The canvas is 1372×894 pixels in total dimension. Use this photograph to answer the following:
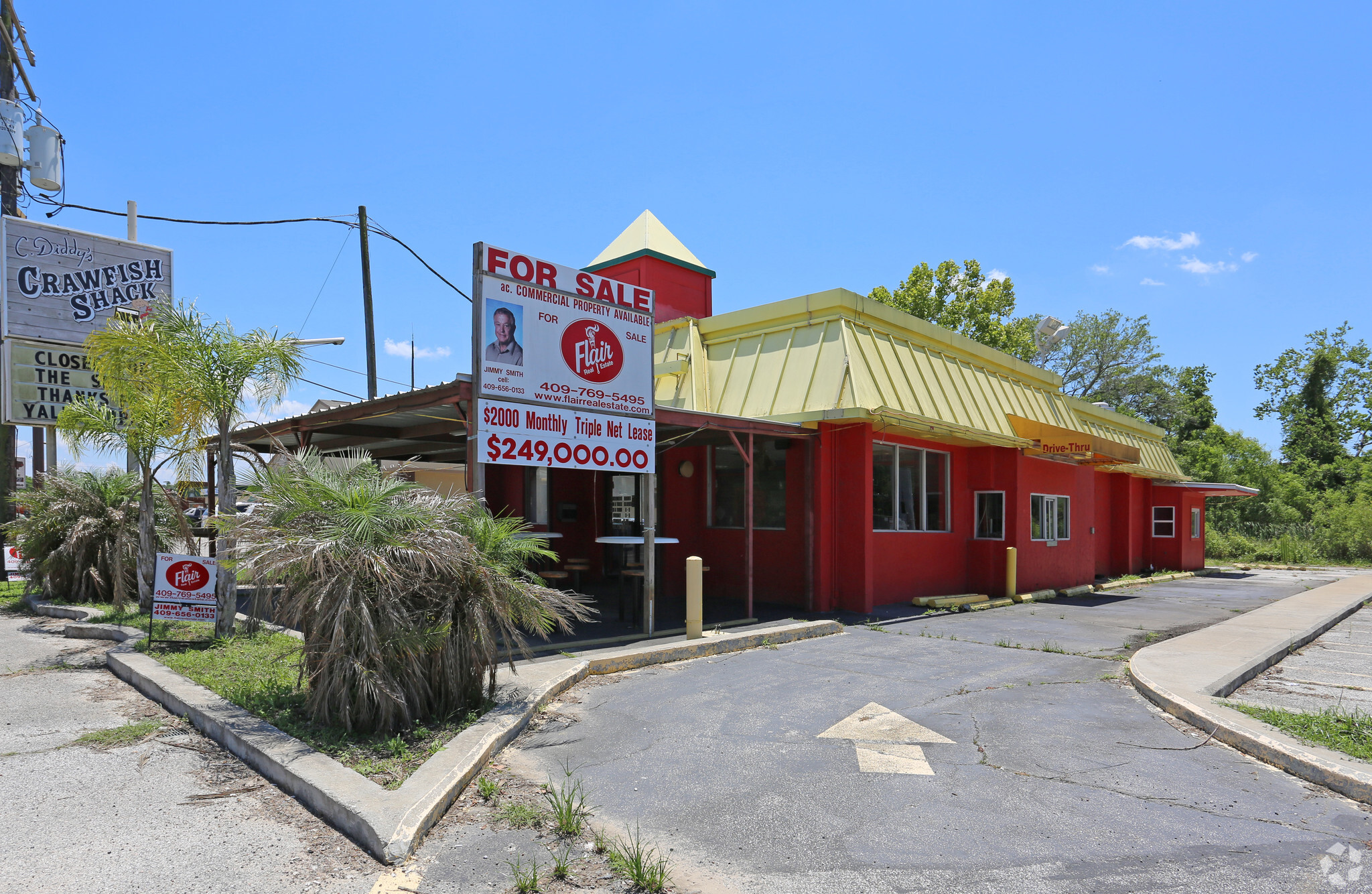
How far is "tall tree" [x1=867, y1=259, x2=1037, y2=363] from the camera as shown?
123ft

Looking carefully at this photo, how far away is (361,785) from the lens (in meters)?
4.93

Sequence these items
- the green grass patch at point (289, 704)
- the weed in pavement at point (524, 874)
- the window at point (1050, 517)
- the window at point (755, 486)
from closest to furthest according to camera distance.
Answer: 1. the weed in pavement at point (524, 874)
2. the green grass patch at point (289, 704)
3. the window at point (755, 486)
4. the window at point (1050, 517)

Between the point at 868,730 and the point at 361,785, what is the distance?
390 cm

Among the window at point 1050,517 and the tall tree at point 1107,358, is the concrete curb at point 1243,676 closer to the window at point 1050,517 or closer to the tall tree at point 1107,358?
the window at point 1050,517

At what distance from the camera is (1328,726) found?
6.54m

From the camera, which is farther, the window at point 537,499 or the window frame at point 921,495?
the window frame at point 921,495

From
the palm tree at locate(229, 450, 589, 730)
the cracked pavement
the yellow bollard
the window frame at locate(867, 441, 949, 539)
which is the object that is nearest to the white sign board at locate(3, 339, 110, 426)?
the palm tree at locate(229, 450, 589, 730)

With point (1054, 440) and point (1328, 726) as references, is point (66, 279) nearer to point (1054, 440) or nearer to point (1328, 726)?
point (1054, 440)

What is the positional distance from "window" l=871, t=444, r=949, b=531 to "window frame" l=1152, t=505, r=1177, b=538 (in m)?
15.8

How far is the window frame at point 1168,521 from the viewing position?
2720 cm

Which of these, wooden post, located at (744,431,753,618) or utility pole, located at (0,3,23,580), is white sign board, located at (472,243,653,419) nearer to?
wooden post, located at (744,431,753,618)

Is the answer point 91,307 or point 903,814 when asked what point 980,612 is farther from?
point 91,307

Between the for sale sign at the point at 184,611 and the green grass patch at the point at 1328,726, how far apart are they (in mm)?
10704

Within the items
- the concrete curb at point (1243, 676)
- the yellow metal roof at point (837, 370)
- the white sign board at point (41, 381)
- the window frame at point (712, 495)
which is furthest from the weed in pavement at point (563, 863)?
the white sign board at point (41, 381)
